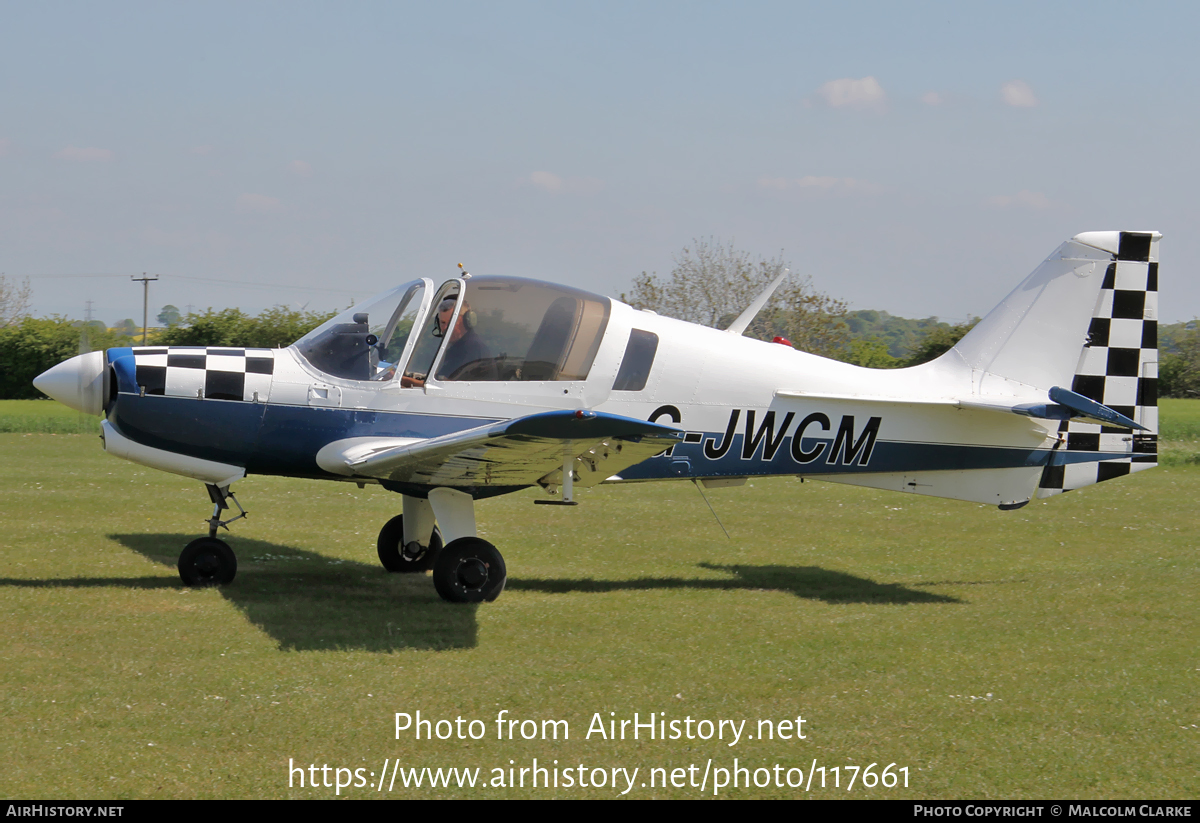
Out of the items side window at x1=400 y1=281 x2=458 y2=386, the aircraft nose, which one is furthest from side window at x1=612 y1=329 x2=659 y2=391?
the aircraft nose

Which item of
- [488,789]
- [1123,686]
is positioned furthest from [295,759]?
[1123,686]

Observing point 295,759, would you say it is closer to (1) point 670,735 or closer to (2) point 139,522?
(1) point 670,735

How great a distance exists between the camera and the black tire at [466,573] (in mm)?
7512

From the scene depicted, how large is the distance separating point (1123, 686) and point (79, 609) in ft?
22.6

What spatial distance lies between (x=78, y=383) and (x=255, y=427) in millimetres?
1307

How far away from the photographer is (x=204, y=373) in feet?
24.4

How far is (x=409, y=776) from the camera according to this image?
432 cm

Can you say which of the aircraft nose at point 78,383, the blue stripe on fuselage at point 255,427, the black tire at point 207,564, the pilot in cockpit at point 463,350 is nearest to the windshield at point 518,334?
the pilot in cockpit at point 463,350

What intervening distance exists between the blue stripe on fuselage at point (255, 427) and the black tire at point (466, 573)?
90 cm

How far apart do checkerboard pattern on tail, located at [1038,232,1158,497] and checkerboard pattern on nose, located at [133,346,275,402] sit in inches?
257

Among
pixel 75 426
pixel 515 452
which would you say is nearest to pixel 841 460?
pixel 515 452

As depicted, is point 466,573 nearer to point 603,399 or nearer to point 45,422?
point 603,399

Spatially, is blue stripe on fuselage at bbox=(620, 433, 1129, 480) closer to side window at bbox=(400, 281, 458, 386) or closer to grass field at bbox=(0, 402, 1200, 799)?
grass field at bbox=(0, 402, 1200, 799)

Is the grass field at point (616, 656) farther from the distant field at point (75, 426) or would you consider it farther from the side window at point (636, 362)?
the distant field at point (75, 426)
